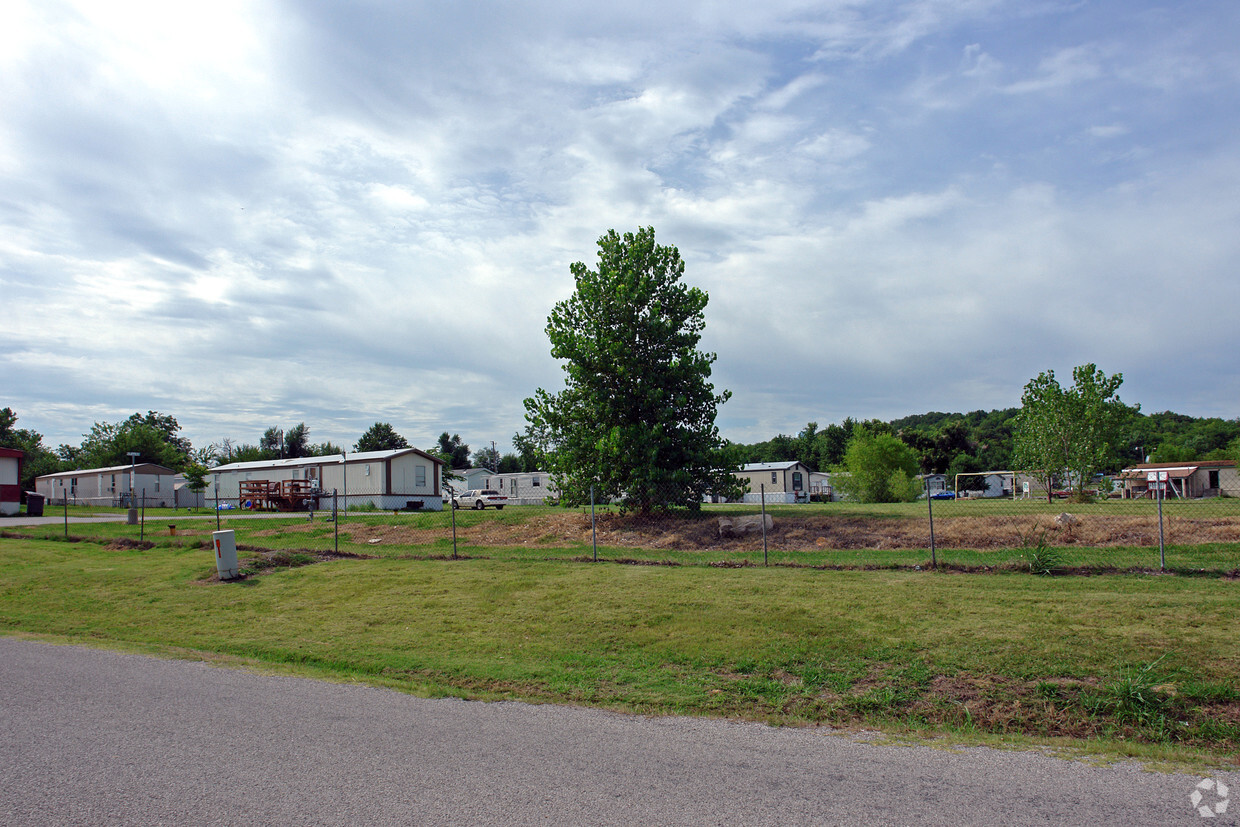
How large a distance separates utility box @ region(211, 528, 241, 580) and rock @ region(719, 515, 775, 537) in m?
11.2

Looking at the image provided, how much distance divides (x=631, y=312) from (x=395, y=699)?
1616cm

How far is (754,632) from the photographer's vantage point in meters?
8.73

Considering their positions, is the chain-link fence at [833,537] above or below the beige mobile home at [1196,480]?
above

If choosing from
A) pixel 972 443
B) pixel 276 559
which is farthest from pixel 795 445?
pixel 276 559

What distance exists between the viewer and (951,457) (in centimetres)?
9012

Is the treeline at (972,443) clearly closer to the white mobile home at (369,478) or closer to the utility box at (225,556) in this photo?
the white mobile home at (369,478)

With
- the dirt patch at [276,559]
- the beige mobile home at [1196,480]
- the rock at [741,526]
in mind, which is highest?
the rock at [741,526]

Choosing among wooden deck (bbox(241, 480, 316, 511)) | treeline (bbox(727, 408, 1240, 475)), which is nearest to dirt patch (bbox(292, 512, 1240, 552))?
wooden deck (bbox(241, 480, 316, 511))

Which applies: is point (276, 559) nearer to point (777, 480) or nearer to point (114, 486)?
point (114, 486)

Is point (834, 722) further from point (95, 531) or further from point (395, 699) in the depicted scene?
point (95, 531)

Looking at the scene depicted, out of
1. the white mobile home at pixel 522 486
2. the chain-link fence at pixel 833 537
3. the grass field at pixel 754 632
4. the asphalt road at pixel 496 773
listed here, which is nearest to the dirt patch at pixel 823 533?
the chain-link fence at pixel 833 537

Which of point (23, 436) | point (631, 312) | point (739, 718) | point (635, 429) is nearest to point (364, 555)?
point (635, 429)

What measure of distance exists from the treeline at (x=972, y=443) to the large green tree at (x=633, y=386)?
189ft

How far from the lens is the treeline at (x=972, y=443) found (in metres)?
84.8
